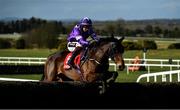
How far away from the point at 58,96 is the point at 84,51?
308 centimetres

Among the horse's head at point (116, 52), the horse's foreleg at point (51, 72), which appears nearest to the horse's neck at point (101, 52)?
the horse's head at point (116, 52)

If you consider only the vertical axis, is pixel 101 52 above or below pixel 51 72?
above

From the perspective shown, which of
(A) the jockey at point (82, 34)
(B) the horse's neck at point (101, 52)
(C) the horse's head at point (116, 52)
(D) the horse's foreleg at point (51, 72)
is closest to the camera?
(C) the horse's head at point (116, 52)

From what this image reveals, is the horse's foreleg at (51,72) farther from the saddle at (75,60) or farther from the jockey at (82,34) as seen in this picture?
the jockey at (82,34)

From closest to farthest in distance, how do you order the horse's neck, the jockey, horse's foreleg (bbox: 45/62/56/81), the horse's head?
the horse's head, the horse's neck, the jockey, horse's foreleg (bbox: 45/62/56/81)

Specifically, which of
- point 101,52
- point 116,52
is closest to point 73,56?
point 101,52

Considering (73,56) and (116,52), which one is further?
(73,56)

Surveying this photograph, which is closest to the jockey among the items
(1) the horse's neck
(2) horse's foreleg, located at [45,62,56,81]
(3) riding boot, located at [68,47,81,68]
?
(3) riding boot, located at [68,47,81,68]

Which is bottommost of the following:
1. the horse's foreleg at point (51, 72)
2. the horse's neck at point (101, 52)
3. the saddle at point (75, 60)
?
the horse's foreleg at point (51, 72)

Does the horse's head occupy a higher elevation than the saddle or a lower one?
higher

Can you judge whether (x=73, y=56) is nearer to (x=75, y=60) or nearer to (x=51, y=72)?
(x=75, y=60)

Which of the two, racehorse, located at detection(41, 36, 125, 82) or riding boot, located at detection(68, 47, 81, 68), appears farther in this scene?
riding boot, located at detection(68, 47, 81, 68)

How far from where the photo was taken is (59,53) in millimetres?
11953

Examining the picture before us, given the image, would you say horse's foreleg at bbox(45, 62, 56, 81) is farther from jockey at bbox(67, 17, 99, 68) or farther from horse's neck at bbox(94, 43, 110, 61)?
horse's neck at bbox(94, 43, 110, 61)
